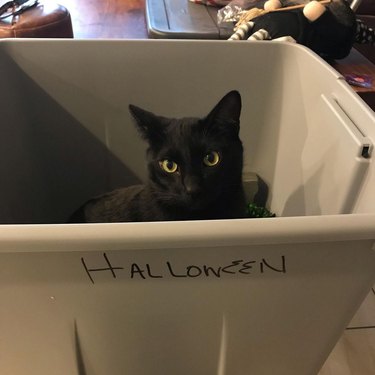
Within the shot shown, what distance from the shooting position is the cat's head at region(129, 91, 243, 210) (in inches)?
28.3

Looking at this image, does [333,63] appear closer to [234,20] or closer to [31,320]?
[234,20]

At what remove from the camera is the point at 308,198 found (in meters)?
0.87

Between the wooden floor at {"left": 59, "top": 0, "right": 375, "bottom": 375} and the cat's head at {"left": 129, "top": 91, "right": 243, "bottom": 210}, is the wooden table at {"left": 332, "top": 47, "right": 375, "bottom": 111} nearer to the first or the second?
the cat's head at {"left": 129, "top": 91, "right": 243, "bottom": 210}

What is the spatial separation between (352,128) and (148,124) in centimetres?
35

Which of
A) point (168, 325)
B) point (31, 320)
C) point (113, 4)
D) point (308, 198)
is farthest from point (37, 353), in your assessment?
point (113, 4)

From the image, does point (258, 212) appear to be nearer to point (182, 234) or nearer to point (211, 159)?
point (211, 159)

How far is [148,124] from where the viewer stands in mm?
749

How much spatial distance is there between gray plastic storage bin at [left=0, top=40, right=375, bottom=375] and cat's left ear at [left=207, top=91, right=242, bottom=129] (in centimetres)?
19

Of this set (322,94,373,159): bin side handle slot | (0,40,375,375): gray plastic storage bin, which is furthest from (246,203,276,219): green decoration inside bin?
(322,94,373,159): bin side handle slot

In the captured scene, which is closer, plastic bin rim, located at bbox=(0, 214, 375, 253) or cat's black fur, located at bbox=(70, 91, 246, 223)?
plastic bin rim, located at bbox=(0, 214, 375, 253)

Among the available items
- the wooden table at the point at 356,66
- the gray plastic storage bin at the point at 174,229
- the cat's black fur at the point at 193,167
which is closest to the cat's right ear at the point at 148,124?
the cat's black fur at the point at 193,167

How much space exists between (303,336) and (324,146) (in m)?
0.37

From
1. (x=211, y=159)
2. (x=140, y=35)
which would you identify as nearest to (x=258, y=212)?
(x=211, y=159)

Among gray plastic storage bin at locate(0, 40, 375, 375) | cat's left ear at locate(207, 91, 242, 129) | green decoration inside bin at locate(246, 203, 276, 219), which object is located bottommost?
green decoration inside bin at locate(246, 203, 276, 219)
